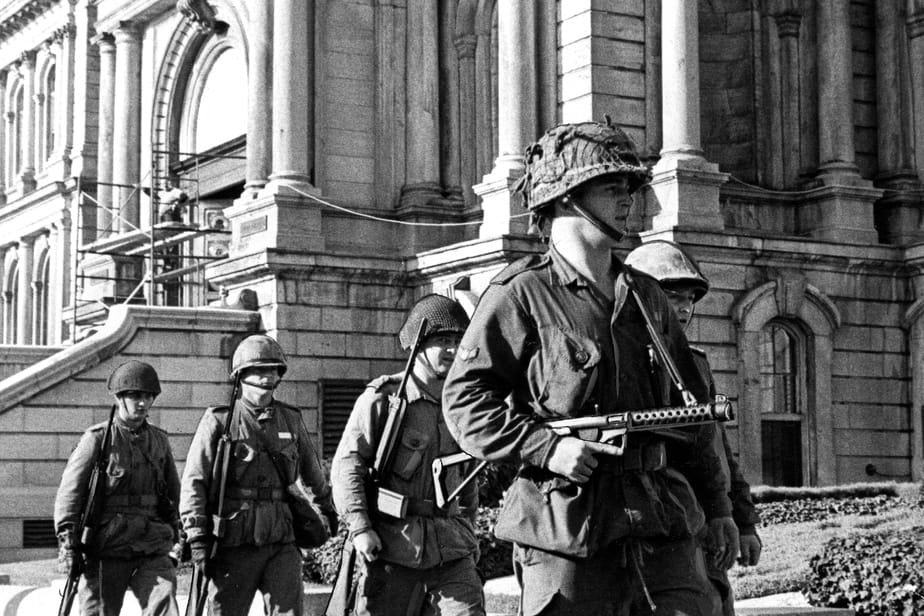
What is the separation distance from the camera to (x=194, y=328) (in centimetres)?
2819

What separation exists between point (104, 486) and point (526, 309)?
716cm

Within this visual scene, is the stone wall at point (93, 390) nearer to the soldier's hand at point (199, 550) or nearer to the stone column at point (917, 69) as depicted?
the stone column at point (917, 69)

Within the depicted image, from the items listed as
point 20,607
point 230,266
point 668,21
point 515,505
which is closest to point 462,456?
point 515,505

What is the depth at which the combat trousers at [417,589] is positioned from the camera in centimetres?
977

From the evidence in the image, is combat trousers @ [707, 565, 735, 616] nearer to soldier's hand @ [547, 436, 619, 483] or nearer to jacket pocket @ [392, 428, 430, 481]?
soldier's hand @ [547, 436, 619, 483]

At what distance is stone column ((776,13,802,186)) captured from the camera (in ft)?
93.8

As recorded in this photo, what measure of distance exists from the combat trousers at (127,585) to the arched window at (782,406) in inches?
597

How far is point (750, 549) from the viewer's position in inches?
284

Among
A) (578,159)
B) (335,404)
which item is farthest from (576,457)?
(335,404)

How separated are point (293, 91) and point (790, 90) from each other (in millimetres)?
7737

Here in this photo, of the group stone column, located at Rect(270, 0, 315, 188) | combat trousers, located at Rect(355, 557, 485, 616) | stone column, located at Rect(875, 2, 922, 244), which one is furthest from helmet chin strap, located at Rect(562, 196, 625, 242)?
stone column, located at Rect(270, 0, 315, 188)

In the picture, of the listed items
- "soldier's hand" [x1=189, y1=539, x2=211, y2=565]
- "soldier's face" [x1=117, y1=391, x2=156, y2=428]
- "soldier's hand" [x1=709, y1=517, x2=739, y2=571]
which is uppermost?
"soldier's face" [x1=117, y1=391, x2=156, y2=428]

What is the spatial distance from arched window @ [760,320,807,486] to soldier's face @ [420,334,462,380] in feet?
55.3

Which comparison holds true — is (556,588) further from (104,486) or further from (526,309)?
(104,486)
